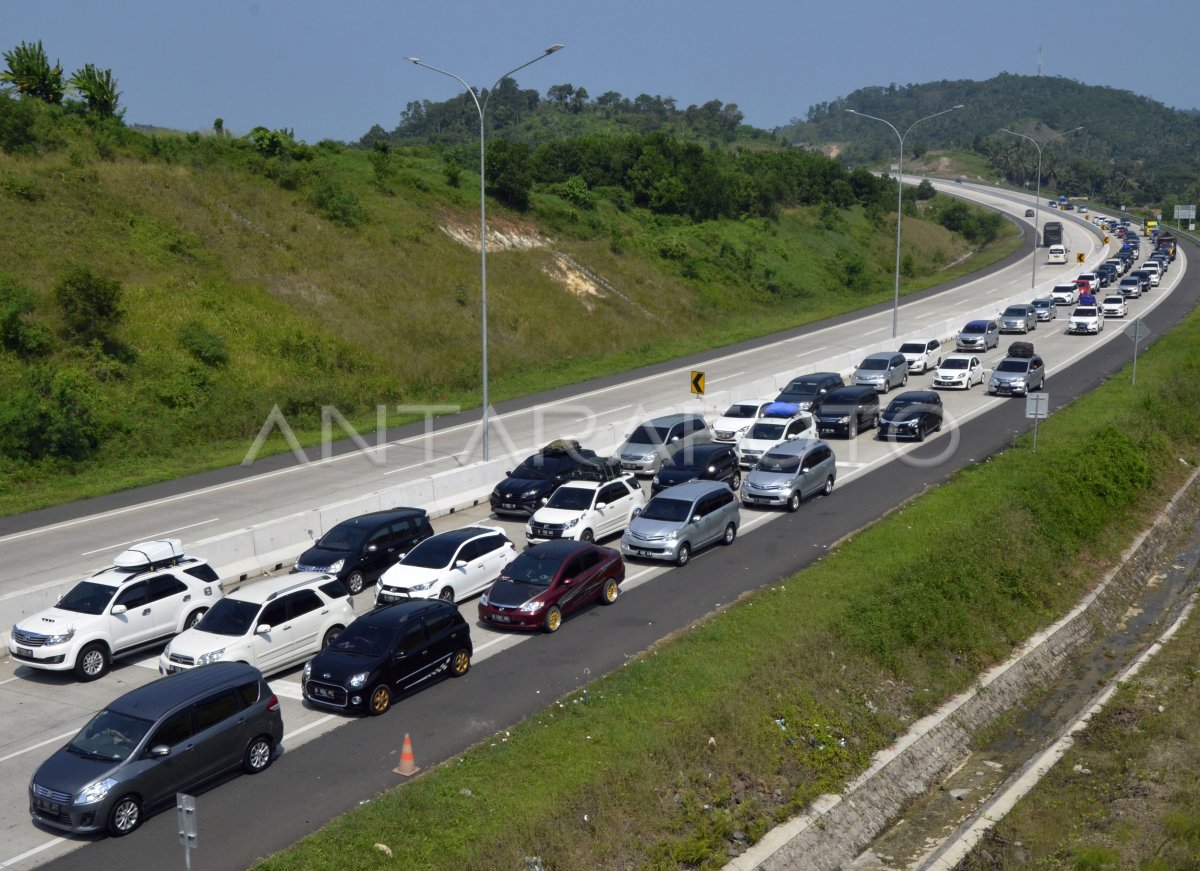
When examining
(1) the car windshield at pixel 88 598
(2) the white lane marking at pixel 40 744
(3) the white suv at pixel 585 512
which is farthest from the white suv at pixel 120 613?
(3) the white suv at pixel 585 512

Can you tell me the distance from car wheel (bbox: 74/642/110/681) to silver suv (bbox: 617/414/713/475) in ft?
55.7

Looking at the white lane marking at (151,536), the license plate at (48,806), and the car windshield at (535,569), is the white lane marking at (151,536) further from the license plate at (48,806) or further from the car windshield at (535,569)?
the license plate at (48,806)

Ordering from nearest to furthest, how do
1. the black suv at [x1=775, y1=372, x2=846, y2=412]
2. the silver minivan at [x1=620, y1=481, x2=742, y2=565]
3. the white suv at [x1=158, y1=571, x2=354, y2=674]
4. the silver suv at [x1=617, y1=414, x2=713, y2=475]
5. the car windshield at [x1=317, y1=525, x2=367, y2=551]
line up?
the white suv at [x1=158, y1=571, x2=354, y2=674] → the car windshield at [x1=317, y1=525, x2=367, y2=551] → the silver minivan at [x1=620, y1=481, x2=742, y2=565] → the silver suv at [x1=617, y1=414, x2=713, y2=475] → the black suv at [x1=775, y1=372, x2=846, y2=412]

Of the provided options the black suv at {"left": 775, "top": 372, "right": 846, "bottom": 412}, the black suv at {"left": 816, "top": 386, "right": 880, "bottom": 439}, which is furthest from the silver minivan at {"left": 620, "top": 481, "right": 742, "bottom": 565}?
the black suv at {"left": 775, "top": 372, "right": 846, "bottom": 412}

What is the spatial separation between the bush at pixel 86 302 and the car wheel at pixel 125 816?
102ft

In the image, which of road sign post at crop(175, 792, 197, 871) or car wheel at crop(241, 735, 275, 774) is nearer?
road sign post at crop(175, 792, 197, 871)

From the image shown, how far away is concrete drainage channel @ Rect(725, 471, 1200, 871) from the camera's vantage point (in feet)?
53.5

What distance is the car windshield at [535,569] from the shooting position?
21325mm

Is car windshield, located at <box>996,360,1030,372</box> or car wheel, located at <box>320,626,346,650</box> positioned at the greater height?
car windshield, located at <box>996,360,1030,372</box>

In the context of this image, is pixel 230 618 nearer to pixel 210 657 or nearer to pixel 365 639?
pixel 210 657

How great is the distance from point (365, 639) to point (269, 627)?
6.92 ft

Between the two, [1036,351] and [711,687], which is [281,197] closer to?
[1036,351]

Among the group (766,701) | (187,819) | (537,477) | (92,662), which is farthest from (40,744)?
(537,477)

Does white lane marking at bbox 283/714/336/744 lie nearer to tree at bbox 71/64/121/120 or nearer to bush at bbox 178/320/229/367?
bush at bbox 178/320/229/367
